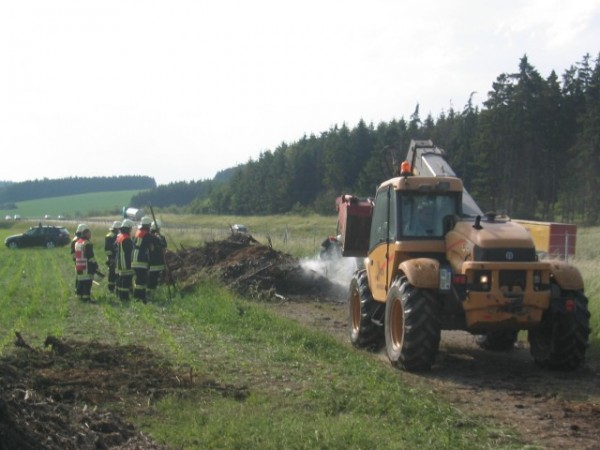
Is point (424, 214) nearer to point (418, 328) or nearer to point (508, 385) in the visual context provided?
point (418, 328)

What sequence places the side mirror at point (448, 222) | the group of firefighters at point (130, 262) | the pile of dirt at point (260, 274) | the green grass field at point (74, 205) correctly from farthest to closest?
the green grass field at point (74, 205), the pile of dirt at point (260, 274), the group of firefighters at point (130, 262), the side mirror at point (448, 222)

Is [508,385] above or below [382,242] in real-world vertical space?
below

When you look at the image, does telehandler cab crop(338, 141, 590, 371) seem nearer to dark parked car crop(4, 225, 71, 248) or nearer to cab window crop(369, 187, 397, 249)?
cab window crop(369, 187, 397, 249)

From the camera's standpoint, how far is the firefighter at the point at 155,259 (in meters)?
20.0

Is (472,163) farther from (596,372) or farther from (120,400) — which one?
(120,400)

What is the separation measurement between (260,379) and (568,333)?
4115mm

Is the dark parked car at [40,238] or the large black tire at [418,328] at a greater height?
the large black tire at [418,328]

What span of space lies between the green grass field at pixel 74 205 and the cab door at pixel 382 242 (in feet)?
361

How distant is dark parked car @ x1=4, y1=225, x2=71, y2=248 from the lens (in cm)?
5206

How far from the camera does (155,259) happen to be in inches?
797

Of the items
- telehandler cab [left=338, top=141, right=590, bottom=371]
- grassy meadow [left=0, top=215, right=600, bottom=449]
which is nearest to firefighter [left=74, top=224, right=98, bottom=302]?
grassy meadow [left=0, top=215, right=600, bottom=449]

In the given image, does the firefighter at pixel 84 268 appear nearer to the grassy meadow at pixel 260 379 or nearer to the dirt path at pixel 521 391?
the grassy meadow at pixel 260 379

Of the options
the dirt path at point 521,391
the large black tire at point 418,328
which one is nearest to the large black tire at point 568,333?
the dirt path at point 521,391

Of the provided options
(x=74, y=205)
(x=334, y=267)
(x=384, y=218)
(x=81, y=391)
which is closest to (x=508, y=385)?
(x=384, y=218)
